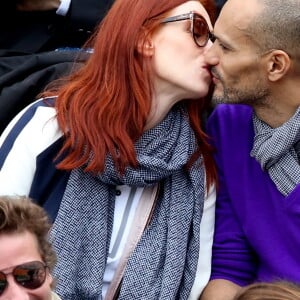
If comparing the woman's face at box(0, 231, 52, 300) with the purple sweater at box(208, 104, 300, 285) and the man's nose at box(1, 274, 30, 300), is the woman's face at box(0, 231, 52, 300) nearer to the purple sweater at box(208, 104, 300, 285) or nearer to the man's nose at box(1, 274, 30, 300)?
the man's nose at box(1, 274, 30, 300)

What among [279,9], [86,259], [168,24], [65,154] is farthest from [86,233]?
[279,9]

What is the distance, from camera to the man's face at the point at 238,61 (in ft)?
9.45

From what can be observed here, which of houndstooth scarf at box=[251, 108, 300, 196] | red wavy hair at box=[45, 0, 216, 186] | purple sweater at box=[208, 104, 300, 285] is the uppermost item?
red wavy hair at box=[45, 0, 216, 186]

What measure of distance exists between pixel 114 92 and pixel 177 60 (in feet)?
0.75

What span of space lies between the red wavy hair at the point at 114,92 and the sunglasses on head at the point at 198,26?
4cm

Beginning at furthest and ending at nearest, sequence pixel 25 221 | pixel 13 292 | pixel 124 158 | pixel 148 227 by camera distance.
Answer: pixel 148 227, pixel 124 158, pixel 25 221, pixel 13 292

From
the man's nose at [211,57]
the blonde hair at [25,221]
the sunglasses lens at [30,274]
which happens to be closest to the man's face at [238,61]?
the man's nose at [211,57]

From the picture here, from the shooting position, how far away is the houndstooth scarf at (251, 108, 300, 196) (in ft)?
9.20

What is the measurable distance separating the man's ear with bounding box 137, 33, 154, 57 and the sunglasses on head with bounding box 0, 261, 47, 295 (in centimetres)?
94

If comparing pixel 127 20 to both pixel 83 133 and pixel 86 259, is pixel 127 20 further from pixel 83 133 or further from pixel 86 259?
pixel 86 259

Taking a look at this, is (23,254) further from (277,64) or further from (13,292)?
(277,64)

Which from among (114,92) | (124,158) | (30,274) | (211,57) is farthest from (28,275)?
(211,57)

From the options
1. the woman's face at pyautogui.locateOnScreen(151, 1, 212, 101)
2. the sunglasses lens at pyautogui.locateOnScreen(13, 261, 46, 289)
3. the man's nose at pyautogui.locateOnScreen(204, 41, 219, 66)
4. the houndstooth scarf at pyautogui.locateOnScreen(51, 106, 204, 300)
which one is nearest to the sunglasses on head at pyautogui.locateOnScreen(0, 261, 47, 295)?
the sunglasses lens at pyautogui.locateOnScreen(13, 261, 46, 289)

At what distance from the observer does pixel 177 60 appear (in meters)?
2.86
